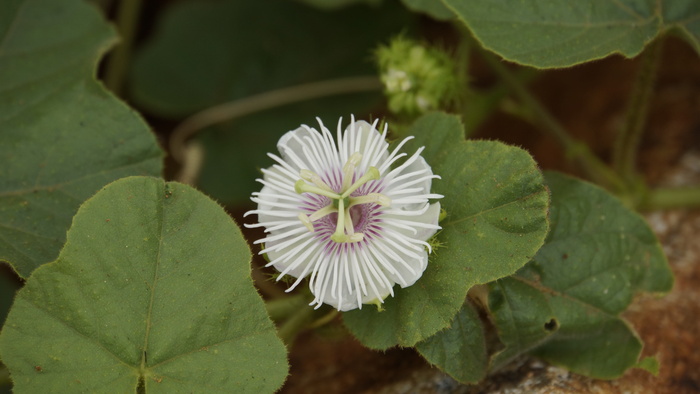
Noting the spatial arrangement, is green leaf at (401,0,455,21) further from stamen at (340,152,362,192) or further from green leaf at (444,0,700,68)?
stamen at (340,152,362,192)

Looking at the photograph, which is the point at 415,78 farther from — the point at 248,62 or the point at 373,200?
the point at 248,62

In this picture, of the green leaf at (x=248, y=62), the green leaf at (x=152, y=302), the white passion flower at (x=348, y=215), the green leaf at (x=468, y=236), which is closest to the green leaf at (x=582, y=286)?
the green leaf at (x=468, y=236)

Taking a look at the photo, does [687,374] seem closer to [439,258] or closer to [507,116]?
[439,258]

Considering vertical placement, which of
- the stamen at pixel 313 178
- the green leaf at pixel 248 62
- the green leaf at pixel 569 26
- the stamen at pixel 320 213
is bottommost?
the green leaf at pixel 248 62

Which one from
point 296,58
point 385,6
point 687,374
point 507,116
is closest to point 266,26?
point 296,58

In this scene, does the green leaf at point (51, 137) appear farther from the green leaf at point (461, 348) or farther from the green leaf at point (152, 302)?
the green leaf at point (461, 348)

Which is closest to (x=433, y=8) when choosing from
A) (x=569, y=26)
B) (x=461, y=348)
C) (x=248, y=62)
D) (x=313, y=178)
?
(x=569, y=26)
